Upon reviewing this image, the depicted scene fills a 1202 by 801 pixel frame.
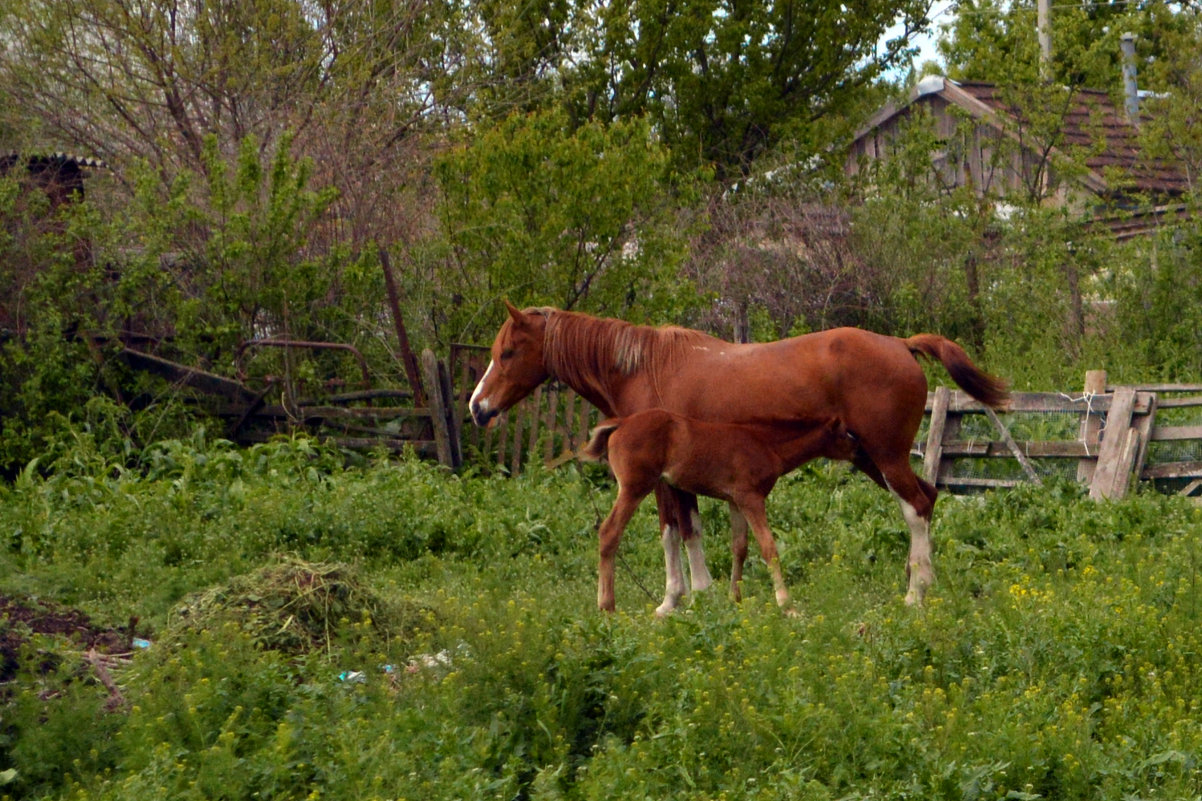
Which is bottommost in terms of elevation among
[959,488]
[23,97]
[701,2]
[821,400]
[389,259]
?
[959,488]

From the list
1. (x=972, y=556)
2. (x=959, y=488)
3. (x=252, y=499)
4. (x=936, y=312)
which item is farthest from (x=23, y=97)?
(x=972, y=556)

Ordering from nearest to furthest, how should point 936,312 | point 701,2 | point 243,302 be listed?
point 243,302
point 936,312
point 701,2

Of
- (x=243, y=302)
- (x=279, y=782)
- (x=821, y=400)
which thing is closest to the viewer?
(x=279, y=782)

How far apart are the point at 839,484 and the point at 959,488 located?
1023 mm

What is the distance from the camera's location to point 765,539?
8062 millimetres

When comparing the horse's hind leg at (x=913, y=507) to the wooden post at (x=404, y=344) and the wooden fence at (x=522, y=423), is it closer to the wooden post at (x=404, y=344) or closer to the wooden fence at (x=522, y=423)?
the wooden fence at (x=522, y=423)

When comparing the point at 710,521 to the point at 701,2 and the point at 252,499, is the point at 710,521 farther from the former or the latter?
the point at 701,2

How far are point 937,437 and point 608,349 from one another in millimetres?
4412

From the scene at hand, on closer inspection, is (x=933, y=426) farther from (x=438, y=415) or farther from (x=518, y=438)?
(x=438, y=415)

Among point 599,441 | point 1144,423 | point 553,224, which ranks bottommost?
point 1144,423

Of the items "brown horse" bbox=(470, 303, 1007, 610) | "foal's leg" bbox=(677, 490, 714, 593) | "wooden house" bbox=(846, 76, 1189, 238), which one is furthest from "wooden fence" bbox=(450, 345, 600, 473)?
"wooden house" bbox=(846, 76, 1189, 238)

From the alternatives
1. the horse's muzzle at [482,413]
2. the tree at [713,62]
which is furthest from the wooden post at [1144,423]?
the tree at [713,62]

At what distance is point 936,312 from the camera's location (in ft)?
59.6

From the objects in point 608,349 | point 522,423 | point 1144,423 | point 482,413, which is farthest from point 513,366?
point 1144,423
